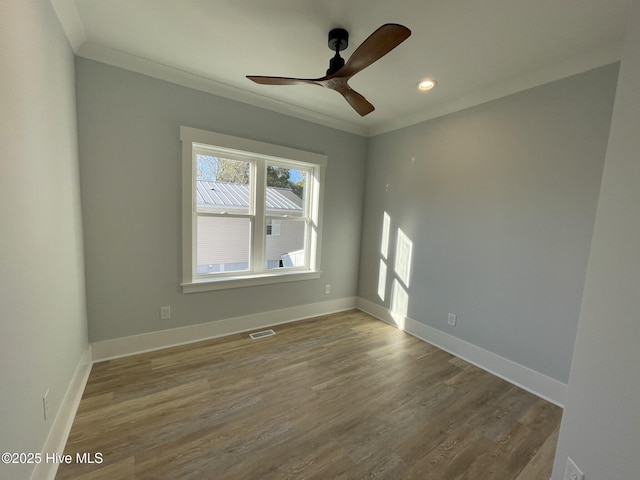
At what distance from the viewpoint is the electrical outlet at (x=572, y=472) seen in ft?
3.55

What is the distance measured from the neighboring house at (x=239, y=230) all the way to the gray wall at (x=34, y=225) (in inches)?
43.1

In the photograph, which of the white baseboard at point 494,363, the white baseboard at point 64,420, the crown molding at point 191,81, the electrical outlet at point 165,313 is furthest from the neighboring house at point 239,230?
the white baseboard at point 494,363

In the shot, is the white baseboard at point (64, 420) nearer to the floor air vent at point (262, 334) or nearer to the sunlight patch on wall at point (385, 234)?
the floor air vent at point (262, 334)

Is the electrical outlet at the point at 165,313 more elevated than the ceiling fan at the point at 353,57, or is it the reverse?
the ceiling fan at the point at 353,57

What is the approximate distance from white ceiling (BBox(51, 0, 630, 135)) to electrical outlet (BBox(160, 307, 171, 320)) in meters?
2.15

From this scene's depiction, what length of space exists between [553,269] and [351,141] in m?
2.66

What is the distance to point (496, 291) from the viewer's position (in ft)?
8.07

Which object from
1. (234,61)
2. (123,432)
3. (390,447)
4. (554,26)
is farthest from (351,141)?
(123,432)

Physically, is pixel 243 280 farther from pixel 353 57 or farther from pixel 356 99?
pixel 353 57

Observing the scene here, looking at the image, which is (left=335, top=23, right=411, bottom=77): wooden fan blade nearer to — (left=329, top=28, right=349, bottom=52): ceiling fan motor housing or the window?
(left=329, top=28, right=349, bottom=52): ceiling fan motor housing

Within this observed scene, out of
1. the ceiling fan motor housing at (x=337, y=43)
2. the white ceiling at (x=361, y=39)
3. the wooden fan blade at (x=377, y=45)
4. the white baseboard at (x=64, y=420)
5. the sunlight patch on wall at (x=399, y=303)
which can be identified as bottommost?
the white baseboard at (x=64, y=420)

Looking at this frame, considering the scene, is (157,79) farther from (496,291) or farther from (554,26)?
(496,291)

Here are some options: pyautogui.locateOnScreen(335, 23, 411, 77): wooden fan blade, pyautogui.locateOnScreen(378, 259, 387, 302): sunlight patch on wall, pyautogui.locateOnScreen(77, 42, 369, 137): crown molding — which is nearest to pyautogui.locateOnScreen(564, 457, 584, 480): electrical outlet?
pyautogui.locateOnScreen(335, 23, 411, 77): wooden fan blade

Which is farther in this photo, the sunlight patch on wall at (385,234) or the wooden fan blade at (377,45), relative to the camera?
the sunlight patch on wall at (385,234)
